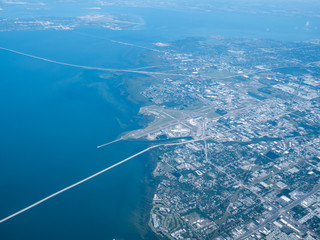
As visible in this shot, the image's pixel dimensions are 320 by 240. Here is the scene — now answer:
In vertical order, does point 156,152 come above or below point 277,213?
below

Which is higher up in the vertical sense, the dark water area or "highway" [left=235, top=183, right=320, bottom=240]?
"highway" [left=235, top=183, right=320, bottom=240]

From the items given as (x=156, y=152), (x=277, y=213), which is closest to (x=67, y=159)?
(x=156, y=152)

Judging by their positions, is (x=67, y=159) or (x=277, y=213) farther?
(x=67, y=159)

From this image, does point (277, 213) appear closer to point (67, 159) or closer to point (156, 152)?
point (156, 152)

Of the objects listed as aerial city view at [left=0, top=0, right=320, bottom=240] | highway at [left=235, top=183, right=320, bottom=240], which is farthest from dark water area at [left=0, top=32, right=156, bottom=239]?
highway at [left=235, top=183, right=320, bottom=240]

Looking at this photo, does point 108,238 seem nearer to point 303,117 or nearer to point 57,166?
point 57,166

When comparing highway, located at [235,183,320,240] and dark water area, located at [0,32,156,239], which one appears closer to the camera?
highway, located at [235,183,320,240]

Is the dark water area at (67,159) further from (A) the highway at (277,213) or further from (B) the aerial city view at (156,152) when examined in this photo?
(A) the highway at (277,213)

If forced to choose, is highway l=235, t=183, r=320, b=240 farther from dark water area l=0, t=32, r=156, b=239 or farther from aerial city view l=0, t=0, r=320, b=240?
dark water area l=0, t=32, r=156, b=239

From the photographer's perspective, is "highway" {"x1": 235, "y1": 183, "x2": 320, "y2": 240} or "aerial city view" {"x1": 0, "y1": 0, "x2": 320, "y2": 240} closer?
"highway" {"x1": 235, "y1": 183, "x2": 320, "y2": 240}
